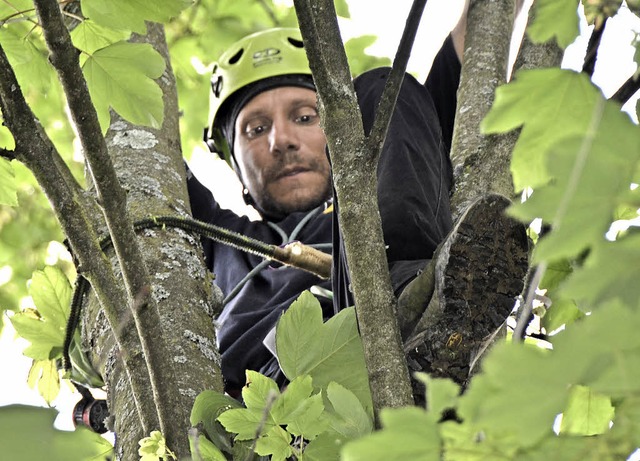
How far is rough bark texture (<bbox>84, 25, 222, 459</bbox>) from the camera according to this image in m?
1.65

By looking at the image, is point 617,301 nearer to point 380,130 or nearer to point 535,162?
point 535,162

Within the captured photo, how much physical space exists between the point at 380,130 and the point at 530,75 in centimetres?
42

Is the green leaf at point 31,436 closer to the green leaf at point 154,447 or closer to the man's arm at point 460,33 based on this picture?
the green leaf at point 154,447

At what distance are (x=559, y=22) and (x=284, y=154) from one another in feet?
8.00

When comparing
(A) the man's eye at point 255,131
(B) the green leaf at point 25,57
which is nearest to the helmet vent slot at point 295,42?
(A) the man's eye at point 255,131

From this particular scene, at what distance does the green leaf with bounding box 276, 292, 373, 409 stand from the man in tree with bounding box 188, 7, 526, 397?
10cm

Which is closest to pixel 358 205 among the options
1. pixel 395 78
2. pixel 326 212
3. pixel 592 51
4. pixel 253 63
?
pixel 395 78

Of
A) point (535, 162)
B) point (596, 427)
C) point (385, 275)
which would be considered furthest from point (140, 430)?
point (535, 162)

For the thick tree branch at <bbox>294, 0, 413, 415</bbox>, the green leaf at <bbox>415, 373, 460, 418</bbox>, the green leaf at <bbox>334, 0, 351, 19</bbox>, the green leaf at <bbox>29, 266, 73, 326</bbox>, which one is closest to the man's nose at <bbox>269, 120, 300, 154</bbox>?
the green leaf at <bbox>334, 0, 351, 19</bbox>

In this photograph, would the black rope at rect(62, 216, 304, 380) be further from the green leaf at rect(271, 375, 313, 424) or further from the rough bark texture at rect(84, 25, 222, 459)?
the green leaf at rect(271, 375, 313, 424)

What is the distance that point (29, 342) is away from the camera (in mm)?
2236

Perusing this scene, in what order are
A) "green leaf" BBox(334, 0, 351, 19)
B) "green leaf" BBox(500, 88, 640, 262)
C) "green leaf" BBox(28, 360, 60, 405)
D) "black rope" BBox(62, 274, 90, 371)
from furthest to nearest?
1. "green leaf" BBox(334, 0, 351, 19)
2. "green leaf" BBox(28, 360, 60, 405)
3. "black rope" BBox(62, 274, 90, 371)
4. "green leaf" BBox(500, 88, 640, 262)

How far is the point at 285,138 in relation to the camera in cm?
365

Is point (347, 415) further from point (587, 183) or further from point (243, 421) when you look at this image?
point (587, 183)
